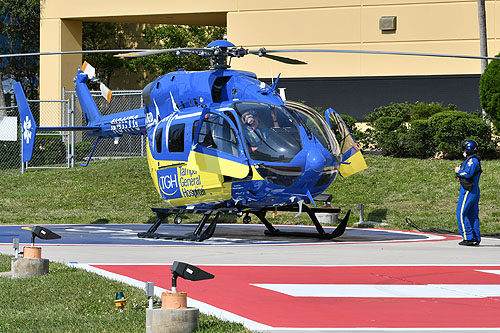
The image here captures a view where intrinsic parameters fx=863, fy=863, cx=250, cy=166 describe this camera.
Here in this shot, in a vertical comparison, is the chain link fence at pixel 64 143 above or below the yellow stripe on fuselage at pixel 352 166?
above

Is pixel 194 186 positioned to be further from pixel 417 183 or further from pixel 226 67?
pixel 417 183

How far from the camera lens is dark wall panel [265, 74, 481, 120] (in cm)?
3136

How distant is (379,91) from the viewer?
3222cm

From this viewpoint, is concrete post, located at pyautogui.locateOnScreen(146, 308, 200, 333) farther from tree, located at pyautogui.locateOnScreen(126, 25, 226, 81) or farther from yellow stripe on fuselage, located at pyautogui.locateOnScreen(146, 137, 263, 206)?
tree, located at pyautogui.locateOnScreen(126, 25, 226, 81)

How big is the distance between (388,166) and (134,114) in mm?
9363

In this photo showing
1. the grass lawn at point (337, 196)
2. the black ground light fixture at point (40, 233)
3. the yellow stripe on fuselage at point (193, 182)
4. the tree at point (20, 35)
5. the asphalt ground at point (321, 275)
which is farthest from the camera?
the tree at point (20, 35)

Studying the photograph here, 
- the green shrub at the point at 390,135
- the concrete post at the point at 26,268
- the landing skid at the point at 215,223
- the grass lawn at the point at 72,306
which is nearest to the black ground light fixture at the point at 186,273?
the grass lawn at the point at 72,306

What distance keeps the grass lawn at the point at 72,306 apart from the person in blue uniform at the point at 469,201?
25.2ft

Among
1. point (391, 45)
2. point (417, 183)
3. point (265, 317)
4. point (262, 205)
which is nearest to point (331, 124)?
point (262, 205)

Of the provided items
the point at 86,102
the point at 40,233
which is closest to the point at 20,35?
the point at 86,102

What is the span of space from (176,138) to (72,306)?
8.39 m

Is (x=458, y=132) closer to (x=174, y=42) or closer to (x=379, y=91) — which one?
(x=379, y=91)

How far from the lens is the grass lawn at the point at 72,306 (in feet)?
24.2

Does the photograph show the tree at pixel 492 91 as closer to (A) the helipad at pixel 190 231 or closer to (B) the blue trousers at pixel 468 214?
(A) the helipad at pixel 190 231
